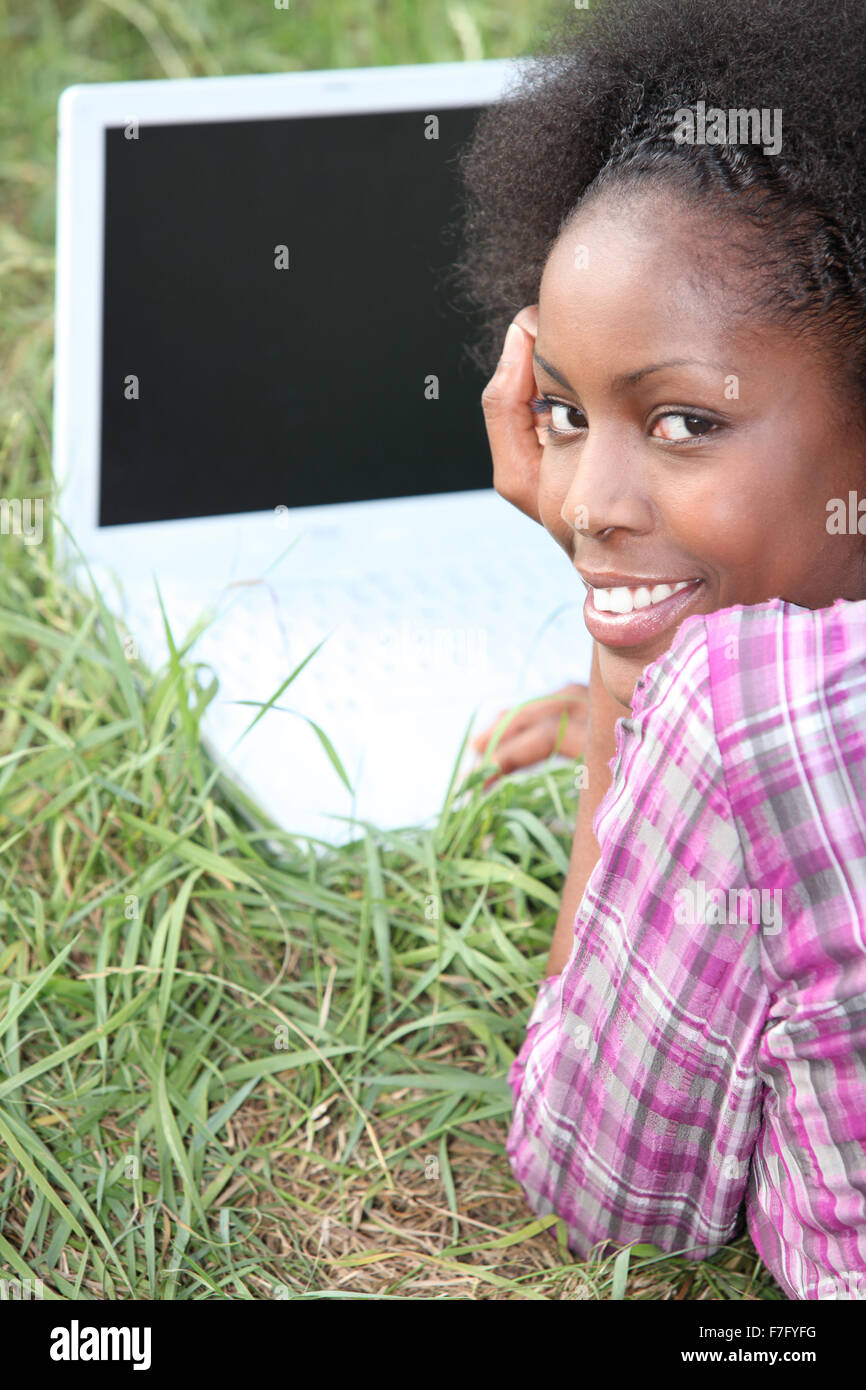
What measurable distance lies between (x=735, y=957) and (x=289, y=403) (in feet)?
3.96

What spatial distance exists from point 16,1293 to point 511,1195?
48 centimetres

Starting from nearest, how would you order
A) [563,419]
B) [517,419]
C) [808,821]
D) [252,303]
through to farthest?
[808,821] < [563,419] < [517,419] < [252,303]

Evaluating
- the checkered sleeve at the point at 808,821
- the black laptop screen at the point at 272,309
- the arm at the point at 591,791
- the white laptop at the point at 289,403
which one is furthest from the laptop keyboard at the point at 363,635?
the checkered sleeve at the point at 808,821

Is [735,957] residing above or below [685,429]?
below

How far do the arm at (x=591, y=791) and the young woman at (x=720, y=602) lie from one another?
0.34ft

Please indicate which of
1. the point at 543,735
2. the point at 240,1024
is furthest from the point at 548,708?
the point at 240,1024

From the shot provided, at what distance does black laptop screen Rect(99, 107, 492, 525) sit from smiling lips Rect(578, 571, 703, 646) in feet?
2.90

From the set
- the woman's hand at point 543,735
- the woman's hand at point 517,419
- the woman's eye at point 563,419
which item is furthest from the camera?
the woman's hand at point 543,735

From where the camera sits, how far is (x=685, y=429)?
101cm

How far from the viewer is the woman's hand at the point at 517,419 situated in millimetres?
1237

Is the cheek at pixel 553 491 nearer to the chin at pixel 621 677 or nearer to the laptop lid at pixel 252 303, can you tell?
the chin at pixel 621 677

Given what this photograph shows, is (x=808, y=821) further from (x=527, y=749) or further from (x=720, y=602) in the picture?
(x=527, y=749)

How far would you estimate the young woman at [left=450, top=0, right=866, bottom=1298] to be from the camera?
0.86 m
